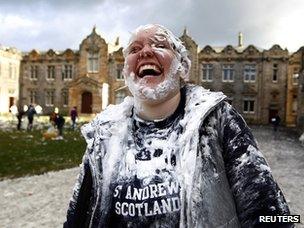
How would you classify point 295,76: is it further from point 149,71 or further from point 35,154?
point 149,71

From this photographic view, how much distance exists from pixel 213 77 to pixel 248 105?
4.91 m

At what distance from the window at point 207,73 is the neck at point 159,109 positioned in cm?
4501

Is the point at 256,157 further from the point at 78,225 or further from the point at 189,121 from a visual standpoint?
the point at 78,225

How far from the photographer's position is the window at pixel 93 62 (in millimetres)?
49344

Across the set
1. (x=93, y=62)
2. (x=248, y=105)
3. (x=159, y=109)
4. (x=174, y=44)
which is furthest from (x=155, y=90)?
(x=93, y=62)

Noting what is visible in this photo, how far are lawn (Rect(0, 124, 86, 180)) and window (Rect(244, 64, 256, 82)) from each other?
2808 centimetres

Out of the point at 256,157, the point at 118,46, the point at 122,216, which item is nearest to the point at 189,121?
the point at 256,157

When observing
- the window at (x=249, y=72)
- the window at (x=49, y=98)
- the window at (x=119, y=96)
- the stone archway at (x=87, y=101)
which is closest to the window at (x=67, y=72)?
the window at (x=49, y=98)

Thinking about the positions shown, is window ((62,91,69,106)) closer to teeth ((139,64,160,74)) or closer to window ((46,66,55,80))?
window ((46,66,55,80))

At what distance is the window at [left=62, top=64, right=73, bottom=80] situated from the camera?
5062 centimetres

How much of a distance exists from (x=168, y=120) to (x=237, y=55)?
45.4 m

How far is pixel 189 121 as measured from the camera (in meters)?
2.42

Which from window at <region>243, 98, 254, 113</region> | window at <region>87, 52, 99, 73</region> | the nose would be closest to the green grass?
the nose

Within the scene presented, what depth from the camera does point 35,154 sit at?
1662 cm
